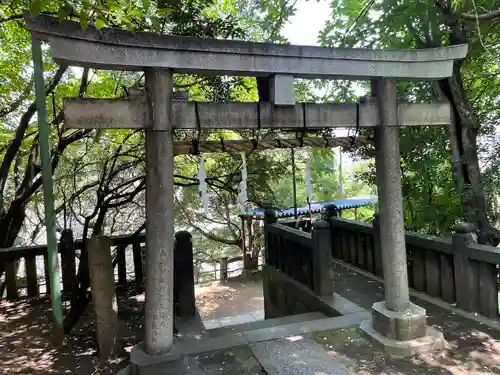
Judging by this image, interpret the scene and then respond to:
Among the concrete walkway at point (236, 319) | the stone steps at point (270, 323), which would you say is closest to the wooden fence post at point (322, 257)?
the stone steps at point (270, 323)

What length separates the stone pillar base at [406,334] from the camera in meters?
4.04

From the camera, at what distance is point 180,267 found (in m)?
5.29

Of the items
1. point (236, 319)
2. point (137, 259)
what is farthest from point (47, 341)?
point (236, 319)

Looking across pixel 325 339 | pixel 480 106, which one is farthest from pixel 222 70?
pixel 480 106

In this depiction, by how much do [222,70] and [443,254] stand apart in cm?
413

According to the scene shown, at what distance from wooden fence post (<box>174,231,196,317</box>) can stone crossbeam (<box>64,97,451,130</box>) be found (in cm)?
213

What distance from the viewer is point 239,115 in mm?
3906

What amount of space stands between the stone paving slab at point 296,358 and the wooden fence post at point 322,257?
1273mm

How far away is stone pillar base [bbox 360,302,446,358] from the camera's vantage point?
4043 mm

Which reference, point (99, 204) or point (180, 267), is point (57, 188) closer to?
point (99, 204)

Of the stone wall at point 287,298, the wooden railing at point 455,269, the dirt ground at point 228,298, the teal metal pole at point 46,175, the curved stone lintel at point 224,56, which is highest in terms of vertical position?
the curved stone lintel at point 224,56

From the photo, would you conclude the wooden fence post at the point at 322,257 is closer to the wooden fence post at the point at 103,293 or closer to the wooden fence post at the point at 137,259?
the wooden fence post at the point at 103,293

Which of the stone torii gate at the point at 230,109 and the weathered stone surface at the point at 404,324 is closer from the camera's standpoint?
the stone torii gate at the point at 230,109

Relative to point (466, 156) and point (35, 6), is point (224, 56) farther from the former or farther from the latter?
point (466, 156)
